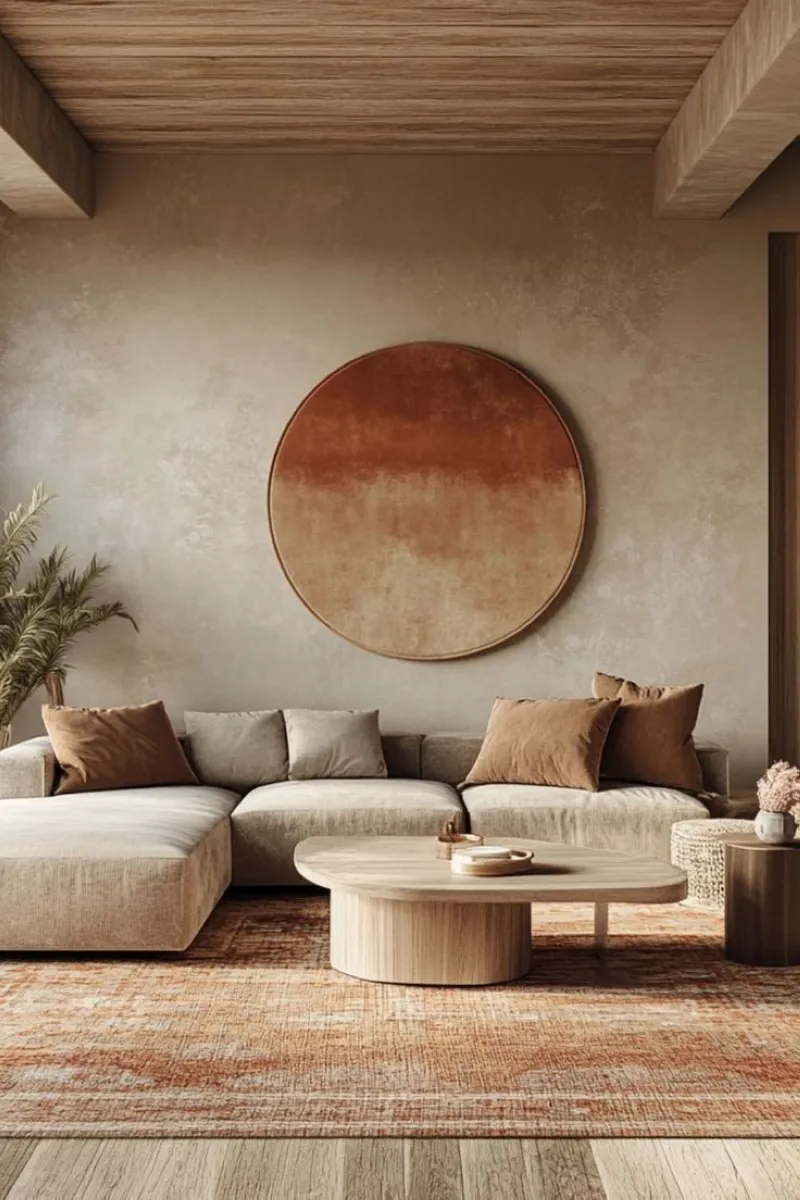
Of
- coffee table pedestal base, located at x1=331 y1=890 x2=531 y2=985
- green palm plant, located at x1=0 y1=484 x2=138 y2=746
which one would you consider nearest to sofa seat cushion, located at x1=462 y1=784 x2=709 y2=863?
coffee table pedestal base, located at x1=331 y1=890 x2=531 y2=985

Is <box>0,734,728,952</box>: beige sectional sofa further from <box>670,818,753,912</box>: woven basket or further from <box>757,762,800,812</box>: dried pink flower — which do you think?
<box>757,762,800,812</box>: dried pink flower

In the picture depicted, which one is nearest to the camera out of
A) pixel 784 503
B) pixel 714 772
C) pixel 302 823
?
pixel 302 823

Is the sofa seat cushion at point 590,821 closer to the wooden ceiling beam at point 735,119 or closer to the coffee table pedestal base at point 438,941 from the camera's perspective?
the coffee table pedestal base at point 438,941

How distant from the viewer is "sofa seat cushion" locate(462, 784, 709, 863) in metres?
5.43

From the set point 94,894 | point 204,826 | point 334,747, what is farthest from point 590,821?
point 94,894

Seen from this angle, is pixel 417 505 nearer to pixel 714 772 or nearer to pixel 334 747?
pixel 334 747

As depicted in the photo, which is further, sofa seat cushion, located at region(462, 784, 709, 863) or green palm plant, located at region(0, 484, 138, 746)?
green palm plant, located at region(0, 484, 138, 746)

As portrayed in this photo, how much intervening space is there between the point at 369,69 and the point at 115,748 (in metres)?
2.84

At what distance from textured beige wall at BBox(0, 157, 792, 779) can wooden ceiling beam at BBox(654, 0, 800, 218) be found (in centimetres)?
34

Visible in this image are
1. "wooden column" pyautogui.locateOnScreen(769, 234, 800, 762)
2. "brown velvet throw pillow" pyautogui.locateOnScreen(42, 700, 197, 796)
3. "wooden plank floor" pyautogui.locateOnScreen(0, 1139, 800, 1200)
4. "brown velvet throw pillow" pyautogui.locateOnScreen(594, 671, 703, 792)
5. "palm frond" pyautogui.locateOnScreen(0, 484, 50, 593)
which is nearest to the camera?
"wooden plank floor" pyautogui.locateOnScreen(0, 1139, 800, 1200)

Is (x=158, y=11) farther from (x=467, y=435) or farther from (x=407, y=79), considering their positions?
(x=467, y=435)

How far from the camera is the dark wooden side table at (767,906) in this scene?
439 cm

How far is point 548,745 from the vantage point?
227 inches

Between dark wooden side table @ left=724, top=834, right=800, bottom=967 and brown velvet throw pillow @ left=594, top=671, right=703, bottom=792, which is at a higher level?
Answer: brown velvet throw pillow @ left=594, top=671, right=703, bottom=792
